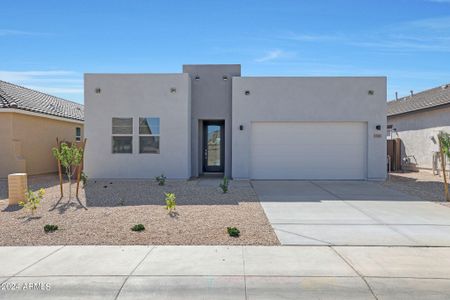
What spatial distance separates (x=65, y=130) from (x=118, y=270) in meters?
18.5

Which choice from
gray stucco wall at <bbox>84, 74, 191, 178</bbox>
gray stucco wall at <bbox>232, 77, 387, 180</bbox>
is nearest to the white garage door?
gray stucco wall at <bbox>232, 77, 387, 180</bbox>

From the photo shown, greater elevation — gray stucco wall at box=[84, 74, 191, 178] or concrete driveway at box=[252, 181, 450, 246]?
gray stucco wall at box=[84, 74, 191, 178]

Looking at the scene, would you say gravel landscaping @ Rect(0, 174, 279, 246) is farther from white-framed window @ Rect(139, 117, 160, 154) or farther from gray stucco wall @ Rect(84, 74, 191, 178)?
white-framed window @ Rect(139, 117, 160, 154)

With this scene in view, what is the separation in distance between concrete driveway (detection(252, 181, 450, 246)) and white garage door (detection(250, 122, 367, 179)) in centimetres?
250

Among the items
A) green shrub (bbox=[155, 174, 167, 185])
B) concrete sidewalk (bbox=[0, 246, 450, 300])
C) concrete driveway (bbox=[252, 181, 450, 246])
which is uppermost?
green shrub (bbox=[155, 174, 167, 185])

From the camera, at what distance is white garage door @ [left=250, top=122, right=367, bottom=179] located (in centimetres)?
1628

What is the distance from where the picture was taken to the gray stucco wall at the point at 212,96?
16.9 meters

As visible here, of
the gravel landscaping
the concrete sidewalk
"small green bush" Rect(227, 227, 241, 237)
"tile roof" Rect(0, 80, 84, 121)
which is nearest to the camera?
the concrete sidewalk

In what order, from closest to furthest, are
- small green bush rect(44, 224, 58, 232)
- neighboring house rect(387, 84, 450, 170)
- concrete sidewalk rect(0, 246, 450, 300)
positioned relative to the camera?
concrete sidewalk rect(0, 246, 450, 300), small green bush rect(44, 224, 58, 232), neighboring house rect(387, 84, 450, 170)

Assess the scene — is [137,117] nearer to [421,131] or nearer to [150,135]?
[150,135]

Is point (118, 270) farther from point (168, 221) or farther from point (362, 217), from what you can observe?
point (362, 217)

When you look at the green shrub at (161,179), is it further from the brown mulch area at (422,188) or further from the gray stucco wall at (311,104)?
the brown mulch area at (422,188)

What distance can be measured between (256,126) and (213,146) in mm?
2861

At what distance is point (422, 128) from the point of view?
20.7 metres
